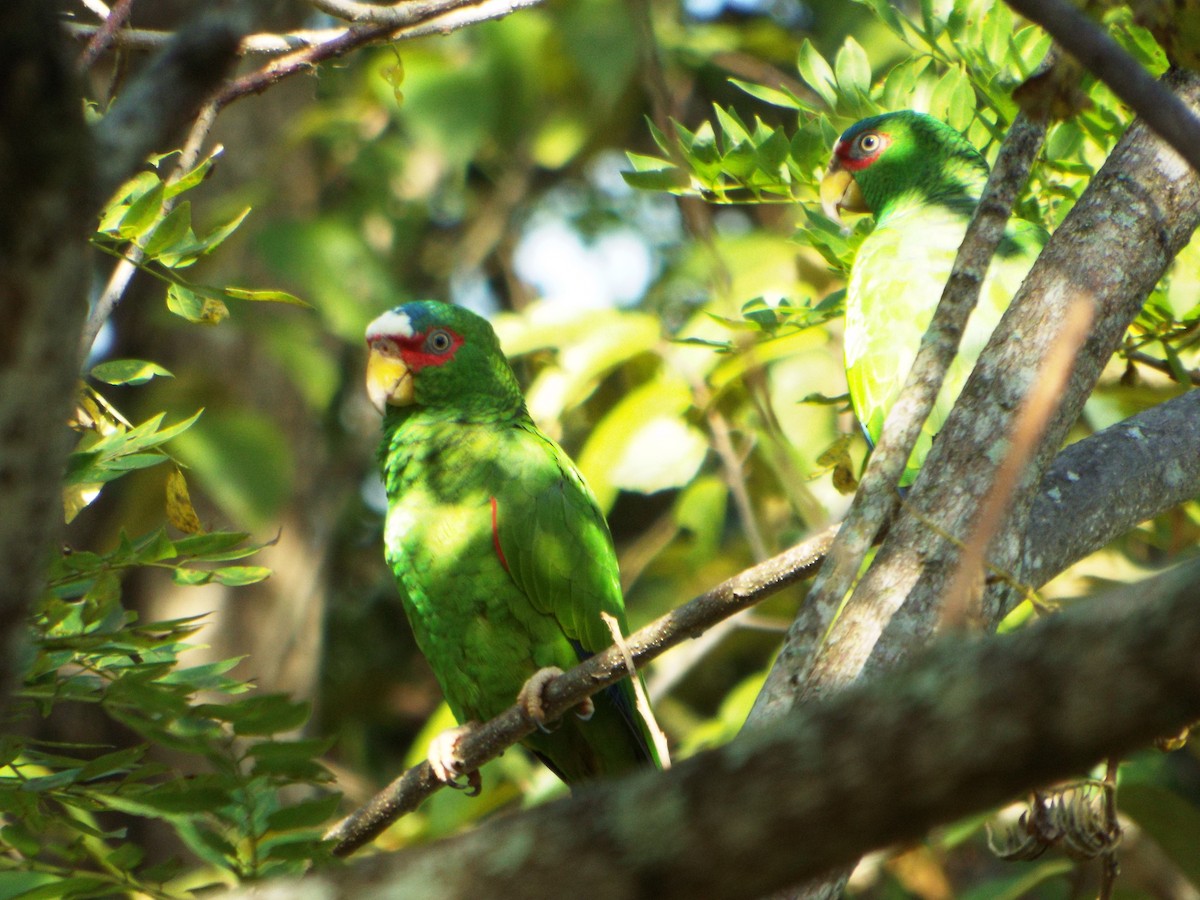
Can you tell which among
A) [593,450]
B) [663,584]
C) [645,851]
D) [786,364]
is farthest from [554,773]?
[645,851]

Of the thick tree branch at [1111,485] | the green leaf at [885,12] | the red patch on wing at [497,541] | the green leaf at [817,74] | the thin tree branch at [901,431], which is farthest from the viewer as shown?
the red patch on wing at [497,541]

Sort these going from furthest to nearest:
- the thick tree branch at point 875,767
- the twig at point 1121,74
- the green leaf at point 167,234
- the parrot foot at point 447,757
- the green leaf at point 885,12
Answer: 1. the parrot foot at point 447,757
2. the green leaf at point 885,12
3. the green leaf at point 167,234
4. the twig at point 1121,74
5. the thick tree branch at point 875,767

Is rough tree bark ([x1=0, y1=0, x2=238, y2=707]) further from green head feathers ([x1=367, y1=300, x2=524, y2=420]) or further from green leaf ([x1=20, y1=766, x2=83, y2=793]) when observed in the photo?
green head feathers ([x1=367, y1=300, x2=524, y2=420])

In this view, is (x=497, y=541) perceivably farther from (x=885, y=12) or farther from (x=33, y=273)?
(x=33, y=273)

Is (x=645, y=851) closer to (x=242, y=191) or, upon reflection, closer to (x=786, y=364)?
(x=786, y=364)

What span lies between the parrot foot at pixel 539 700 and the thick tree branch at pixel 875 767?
1.45 meters

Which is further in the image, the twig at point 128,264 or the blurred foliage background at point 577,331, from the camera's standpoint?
the blurred foliage background at point 577,331

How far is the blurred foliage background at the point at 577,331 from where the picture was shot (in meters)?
2.19

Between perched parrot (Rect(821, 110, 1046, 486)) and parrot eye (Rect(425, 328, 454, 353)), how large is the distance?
38.1 inches

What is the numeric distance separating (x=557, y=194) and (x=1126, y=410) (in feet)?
15.1

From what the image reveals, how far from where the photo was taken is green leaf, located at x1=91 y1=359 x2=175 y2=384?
157cm

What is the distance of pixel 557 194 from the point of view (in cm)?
681

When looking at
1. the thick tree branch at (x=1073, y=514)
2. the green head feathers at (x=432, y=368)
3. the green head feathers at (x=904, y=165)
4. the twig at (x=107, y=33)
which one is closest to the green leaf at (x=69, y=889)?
the thick tree branch at (x=1073, y=514)

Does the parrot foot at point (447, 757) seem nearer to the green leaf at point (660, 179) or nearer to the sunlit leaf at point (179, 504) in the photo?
the sunlit leaf at point (179, 504)
